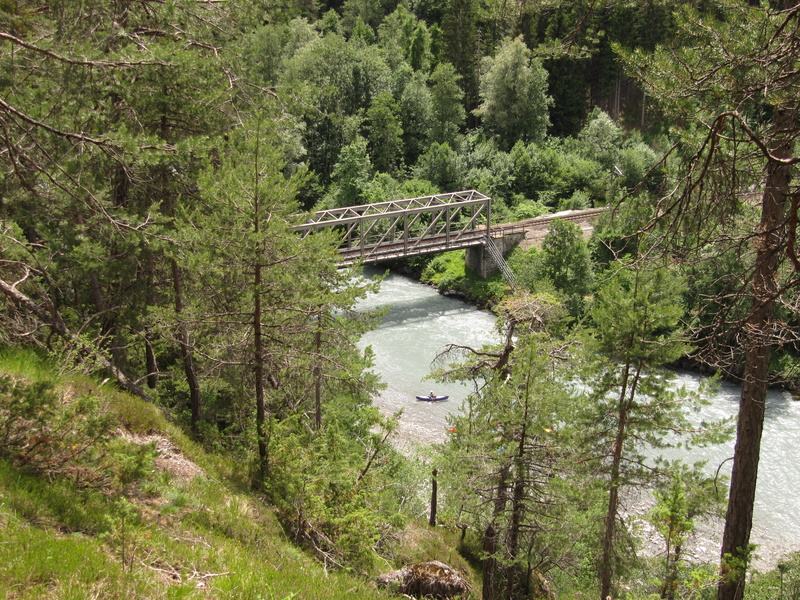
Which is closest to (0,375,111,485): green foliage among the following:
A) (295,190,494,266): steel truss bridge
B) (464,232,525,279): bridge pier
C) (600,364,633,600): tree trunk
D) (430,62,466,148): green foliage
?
(600,364,633,600): tree trunk

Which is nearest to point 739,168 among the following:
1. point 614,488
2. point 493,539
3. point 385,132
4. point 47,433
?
point 614,488

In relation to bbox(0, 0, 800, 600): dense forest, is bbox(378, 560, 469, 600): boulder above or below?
below

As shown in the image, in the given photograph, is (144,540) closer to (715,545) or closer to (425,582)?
(425,582)

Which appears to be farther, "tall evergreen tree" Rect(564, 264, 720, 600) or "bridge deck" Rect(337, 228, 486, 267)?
"bridge deck" Rect(337, 228, 486, 267)

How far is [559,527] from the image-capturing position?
31.3 feet

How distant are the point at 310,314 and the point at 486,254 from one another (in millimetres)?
Answer: 20766

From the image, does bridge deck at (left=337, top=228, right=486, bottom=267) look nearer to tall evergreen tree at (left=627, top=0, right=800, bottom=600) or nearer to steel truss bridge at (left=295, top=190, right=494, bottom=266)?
steel truss bridge at (left=295, top=190, right=494, bottom=266)

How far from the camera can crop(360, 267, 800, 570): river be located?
44.8 ft

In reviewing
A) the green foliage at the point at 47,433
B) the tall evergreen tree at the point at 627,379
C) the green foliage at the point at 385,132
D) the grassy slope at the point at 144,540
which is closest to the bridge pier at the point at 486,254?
the green foliage at the point at 385,132

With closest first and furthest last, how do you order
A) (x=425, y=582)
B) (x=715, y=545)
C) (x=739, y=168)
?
(x=739, y=168), (x=425, y=582), (x=715, y=545)

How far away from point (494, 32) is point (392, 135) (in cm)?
1253

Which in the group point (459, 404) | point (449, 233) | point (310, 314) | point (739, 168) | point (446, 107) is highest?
point (446, 107)

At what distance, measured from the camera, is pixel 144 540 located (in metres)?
4.31

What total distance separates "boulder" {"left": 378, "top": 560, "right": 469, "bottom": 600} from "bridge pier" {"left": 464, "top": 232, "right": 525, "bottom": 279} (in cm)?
2061
